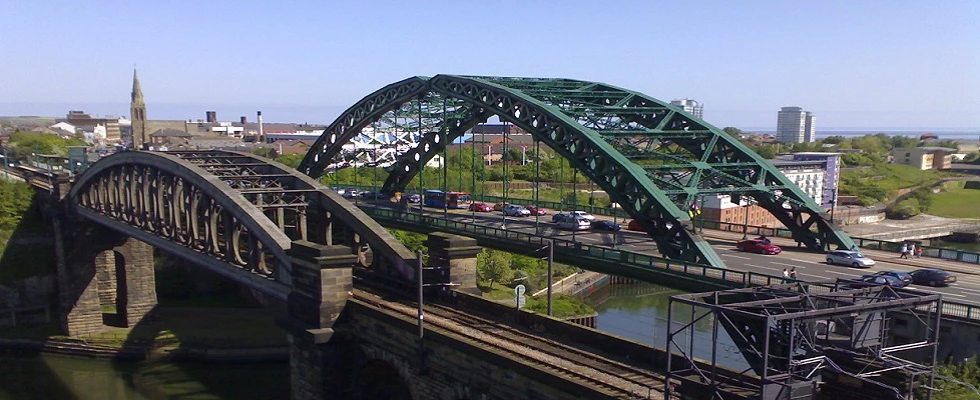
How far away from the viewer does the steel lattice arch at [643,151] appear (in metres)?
33.3

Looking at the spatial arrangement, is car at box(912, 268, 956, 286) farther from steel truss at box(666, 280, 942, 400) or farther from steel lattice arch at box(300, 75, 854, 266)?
steel truss at box(666, 280, 942, 400)

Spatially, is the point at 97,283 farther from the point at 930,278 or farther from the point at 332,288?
the point at 930,278

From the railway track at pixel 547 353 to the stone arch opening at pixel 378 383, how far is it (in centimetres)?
251

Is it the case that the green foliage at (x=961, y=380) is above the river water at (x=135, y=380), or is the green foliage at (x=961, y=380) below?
above

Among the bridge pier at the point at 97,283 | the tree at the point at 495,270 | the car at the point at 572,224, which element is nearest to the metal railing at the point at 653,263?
the car at the point at 572,224

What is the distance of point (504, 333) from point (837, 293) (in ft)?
33.2

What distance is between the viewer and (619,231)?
43.9 m

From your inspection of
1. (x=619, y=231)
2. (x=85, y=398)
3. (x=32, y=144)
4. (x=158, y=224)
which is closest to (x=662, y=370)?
(x=619, y=231)

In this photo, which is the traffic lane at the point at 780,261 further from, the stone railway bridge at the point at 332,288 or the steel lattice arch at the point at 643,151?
the stone railway bridge at the point at 332,288

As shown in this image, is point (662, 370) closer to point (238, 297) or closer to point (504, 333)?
point (504, 333)

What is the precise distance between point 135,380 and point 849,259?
37.9 meters

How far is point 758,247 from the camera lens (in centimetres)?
3688

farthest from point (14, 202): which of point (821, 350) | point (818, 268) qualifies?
point (821, 350)

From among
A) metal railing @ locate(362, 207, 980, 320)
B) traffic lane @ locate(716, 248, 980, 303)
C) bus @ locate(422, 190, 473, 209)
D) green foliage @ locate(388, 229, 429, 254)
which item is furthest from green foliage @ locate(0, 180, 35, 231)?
traffic lane @ locate(716, 248, 980, 303)
